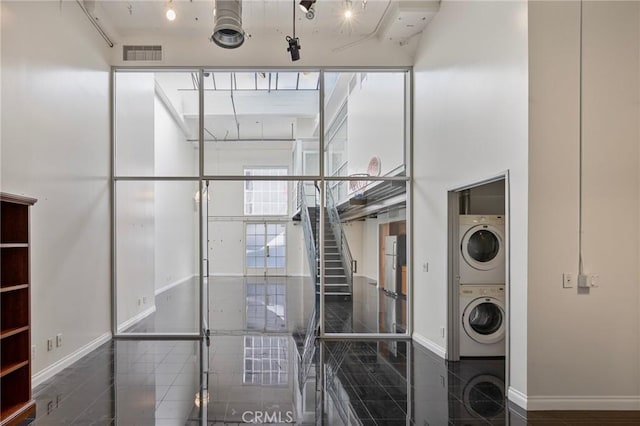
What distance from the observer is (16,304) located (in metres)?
3.42

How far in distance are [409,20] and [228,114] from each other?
656 centimetres

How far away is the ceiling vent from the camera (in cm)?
586

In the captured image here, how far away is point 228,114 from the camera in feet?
35.2

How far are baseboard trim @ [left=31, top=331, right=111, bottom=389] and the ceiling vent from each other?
4036 mm

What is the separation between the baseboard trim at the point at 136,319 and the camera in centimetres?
609

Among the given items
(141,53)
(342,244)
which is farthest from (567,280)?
(141,53)

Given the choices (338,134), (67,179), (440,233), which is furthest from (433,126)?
(67,179)

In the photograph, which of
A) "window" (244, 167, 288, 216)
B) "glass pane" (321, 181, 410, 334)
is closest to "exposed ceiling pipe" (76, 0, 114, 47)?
"glass pane" (321, 181, 410, 334)

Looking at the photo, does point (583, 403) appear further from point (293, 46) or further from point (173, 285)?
point (173, 285)

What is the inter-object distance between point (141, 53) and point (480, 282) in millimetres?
5693

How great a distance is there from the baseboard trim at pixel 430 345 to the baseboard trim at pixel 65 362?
438cm

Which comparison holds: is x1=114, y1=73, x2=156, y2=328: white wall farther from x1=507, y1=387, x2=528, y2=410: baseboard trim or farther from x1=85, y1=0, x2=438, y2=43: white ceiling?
x1=507, y1=387, x2=528, y2=410: baseboard trim

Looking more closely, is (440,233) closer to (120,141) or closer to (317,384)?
(317,384)

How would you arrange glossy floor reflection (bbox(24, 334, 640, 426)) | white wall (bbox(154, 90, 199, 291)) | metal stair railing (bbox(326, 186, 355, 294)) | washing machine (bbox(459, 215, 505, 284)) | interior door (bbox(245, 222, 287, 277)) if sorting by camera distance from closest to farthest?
glossy floor reflection (bbox(24, 334, 640, 426))
washing machine (bbox(459, 215, 505, 284))
metal stair railing (bbox(326, 186, 355, 294))
white wall (bbox(154, 90, 199, 291))
interior door (bbox(245, 222, 287, 277))
